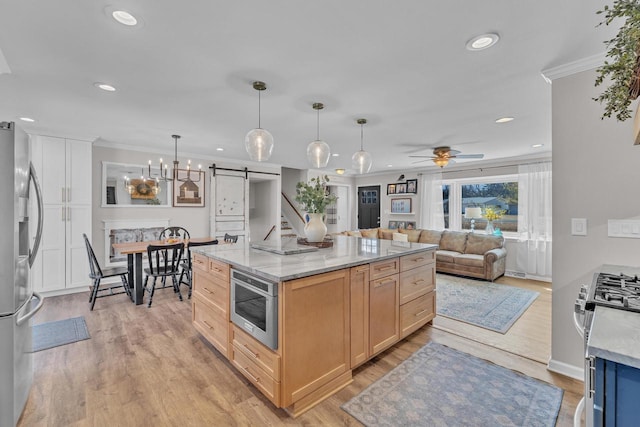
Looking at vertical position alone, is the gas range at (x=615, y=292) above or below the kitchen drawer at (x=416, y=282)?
above

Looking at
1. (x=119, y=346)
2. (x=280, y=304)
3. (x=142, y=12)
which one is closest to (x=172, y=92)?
(x=142, y=12)

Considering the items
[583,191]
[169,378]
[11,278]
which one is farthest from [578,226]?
[11,278]

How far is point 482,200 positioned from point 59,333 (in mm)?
7564

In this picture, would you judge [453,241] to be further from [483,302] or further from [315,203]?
[315,203]

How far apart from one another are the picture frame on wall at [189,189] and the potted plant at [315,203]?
3.52m

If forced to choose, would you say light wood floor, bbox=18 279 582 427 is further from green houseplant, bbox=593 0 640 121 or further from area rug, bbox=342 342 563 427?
green houseplant, bbox=593 0 640 121

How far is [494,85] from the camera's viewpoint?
8.14 feet

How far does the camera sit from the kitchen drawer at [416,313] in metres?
2.69

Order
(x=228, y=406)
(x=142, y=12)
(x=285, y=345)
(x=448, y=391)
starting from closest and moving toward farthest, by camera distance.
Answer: (x=142, y=12) → (x=285, y=345) → (x=228, y=406) → (x=448, y=391)

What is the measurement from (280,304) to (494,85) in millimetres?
2588

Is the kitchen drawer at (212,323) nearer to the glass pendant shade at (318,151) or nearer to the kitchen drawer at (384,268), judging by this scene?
the kitchen drawer at (384,268)

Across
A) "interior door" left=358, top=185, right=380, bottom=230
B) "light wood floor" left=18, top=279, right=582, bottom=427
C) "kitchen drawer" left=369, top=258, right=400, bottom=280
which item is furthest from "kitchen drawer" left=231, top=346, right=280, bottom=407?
"interior door" left=358, top=185, right=380, bottom=230

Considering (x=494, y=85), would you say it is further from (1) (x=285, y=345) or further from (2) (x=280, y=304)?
(1) (x=285, y=345)

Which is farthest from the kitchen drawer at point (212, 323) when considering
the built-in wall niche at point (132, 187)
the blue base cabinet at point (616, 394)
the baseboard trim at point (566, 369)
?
the built-in wall niche at point (132, 187)
